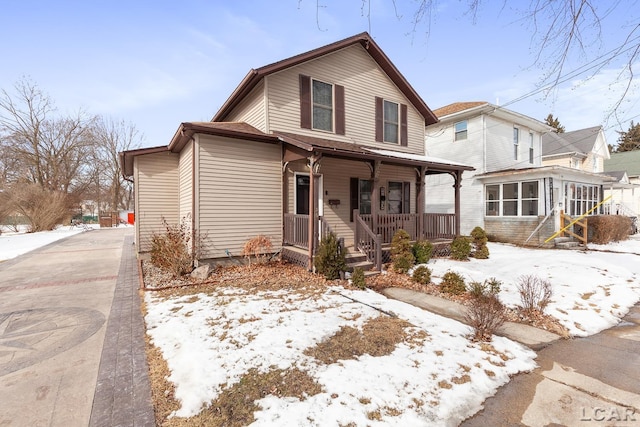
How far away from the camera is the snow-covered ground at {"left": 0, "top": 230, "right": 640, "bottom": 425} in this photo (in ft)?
8.47

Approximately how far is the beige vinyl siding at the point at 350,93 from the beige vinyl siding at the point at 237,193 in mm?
1298

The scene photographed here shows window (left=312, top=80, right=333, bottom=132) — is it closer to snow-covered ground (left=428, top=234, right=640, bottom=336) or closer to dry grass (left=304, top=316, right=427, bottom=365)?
snow-covered ground (left=428, top=234, right=640, bottom=336)

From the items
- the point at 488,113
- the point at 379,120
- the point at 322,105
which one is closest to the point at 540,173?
the point at 488,113

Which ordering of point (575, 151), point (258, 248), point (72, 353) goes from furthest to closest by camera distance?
1. point (575, 151)
2. point (258, 248)
3. point (72, 353)

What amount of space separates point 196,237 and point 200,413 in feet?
18.4

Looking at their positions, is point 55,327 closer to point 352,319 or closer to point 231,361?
point 231,361

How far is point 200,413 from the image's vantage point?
2496 millimetres

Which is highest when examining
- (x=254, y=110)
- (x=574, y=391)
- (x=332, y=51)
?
(x=332, y=51)

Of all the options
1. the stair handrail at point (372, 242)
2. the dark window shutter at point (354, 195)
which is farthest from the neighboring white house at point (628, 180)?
the stair handrail at point (372, 242)

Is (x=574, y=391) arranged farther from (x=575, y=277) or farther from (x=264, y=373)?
(x=575, y=277)

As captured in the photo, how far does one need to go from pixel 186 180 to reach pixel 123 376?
6.76 metres

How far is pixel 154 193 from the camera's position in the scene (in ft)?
33.5

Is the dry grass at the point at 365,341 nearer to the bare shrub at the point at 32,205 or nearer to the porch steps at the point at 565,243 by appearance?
the porch steps at the point at 565,243

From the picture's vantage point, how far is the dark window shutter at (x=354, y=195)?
1060cm
